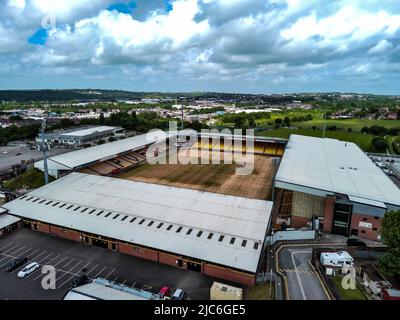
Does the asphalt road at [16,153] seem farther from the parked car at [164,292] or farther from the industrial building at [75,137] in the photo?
the parked car at [164,292]

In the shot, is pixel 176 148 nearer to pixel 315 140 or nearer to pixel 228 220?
pixel 315 140

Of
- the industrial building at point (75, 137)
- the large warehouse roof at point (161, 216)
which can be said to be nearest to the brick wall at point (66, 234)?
the large warehouse roof at point (161, 216)

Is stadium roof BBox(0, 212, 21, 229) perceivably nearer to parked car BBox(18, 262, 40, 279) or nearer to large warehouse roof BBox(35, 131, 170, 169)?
parked car BBox(18, 262, 40, 279)

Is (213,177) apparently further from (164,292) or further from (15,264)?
(15,264)

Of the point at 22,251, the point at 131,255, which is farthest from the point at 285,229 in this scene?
the point at 22,251
